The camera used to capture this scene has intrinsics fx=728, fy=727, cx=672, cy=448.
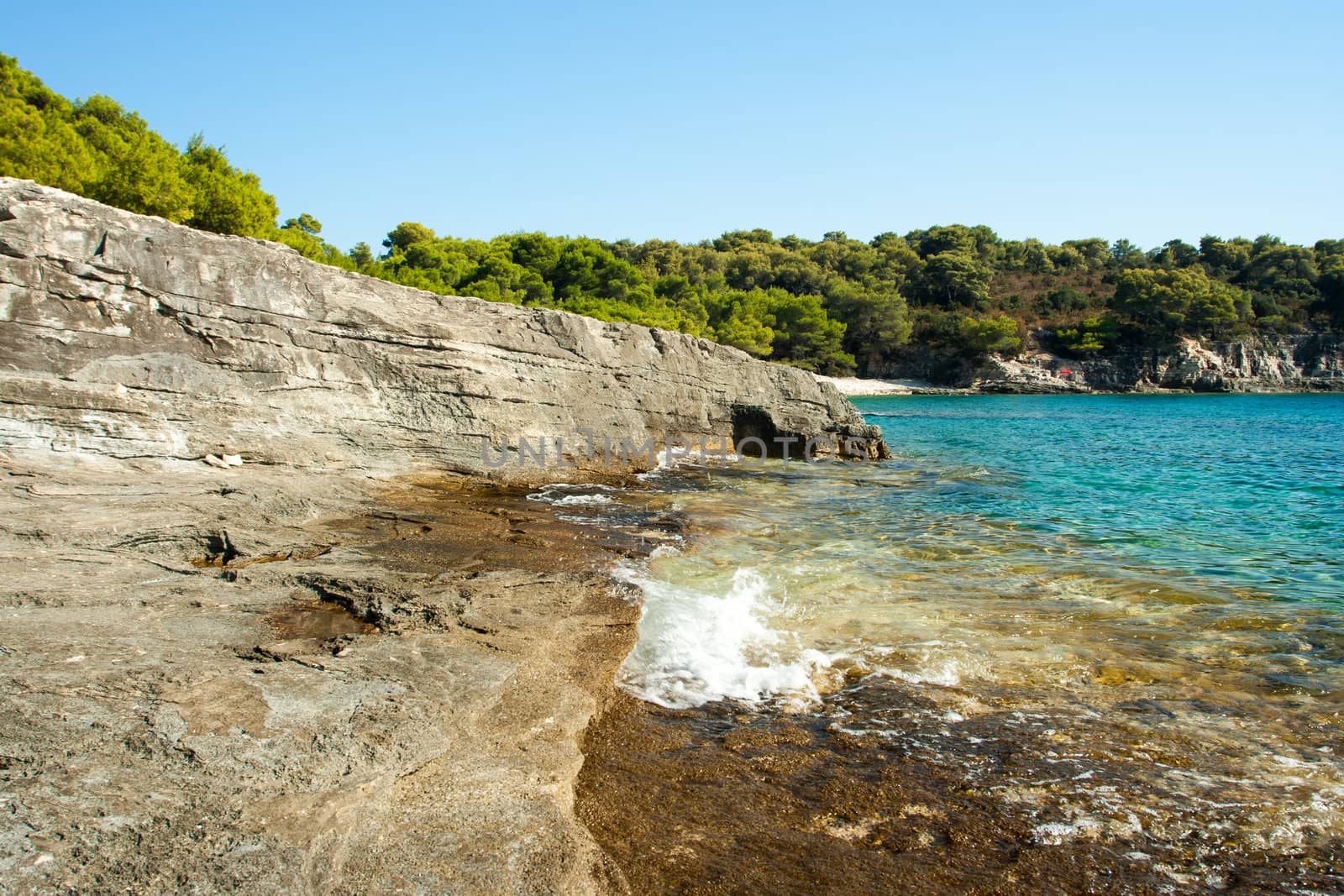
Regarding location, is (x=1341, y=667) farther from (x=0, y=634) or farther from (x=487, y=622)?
(x=0, y=634)

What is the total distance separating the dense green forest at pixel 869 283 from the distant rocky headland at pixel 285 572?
589 inches

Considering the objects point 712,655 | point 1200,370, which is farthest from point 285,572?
point 1200,370

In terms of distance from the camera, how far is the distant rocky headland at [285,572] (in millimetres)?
2787

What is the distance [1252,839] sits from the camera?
11.2 feet

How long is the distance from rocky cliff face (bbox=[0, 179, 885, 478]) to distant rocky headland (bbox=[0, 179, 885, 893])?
39 millimetres

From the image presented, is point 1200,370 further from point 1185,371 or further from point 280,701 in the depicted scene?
point 280,701

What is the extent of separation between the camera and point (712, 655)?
214 inches

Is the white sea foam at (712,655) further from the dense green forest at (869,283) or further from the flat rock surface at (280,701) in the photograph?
the dense green forest at (869,283)

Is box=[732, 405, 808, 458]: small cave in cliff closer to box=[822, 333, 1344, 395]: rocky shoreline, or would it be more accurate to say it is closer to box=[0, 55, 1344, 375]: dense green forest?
box=[0, 55, 1344, 375]: dense green forest

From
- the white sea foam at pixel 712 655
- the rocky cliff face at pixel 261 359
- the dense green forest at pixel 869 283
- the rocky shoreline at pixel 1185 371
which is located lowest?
the white sea foam at pixel 712 655

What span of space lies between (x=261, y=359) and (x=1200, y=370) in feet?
280

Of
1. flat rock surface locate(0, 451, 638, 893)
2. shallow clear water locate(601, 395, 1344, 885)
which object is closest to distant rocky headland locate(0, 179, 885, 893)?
flat rock surface locate(0, 451, 638, 893)

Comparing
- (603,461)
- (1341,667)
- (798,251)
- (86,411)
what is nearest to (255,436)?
(86,411)

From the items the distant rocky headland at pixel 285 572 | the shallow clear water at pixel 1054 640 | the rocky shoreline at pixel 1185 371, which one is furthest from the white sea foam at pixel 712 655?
the rocky shoreline at pixel 1185 371
